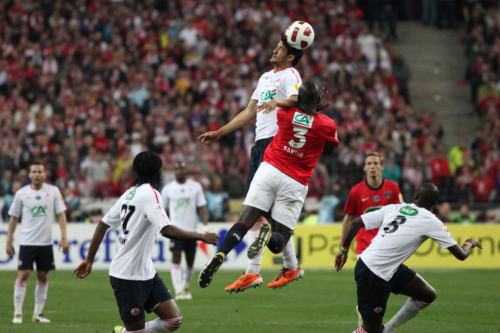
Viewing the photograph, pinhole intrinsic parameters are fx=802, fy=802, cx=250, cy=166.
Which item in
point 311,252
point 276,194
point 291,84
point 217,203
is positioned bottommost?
point 311,252

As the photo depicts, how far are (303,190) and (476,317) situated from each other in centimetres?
527

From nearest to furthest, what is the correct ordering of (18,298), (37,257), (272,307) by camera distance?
(18,298)
(37,257)
(272,307)

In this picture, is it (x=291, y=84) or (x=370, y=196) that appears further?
(x=370, y=196)

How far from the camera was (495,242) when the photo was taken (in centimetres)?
2053

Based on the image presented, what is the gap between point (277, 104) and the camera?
849cm

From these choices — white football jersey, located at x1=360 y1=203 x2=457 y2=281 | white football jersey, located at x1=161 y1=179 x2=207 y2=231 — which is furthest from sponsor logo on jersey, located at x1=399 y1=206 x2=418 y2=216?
white football jersey, located at x1=161 y1=179 x2=207 y2=231

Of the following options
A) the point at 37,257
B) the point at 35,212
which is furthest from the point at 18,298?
the point at 35,212

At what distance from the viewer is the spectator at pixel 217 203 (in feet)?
68.5

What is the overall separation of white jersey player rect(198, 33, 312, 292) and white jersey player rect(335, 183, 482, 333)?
78 cm

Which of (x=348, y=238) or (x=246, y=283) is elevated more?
(x=348, y=238)

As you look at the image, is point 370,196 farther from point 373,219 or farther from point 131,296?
point 131,296

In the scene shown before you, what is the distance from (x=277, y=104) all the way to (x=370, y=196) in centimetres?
359

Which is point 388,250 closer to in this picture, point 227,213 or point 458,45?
point 227,213

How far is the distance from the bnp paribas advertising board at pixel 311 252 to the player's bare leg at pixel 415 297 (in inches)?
389
